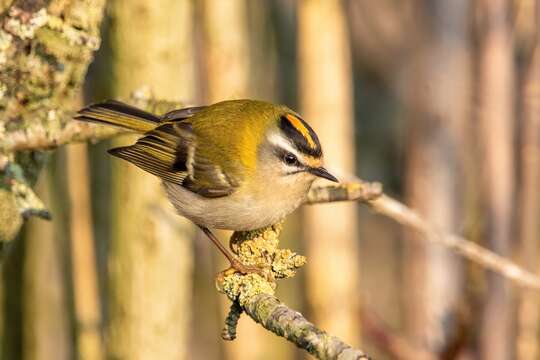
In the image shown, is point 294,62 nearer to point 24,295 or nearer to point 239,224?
point 24,295

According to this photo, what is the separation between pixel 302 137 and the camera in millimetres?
2598

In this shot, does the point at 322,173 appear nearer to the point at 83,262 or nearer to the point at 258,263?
the point at 258,263

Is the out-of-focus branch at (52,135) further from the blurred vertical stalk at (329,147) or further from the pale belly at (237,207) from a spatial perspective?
the blurred vertical stalk at (329,147)

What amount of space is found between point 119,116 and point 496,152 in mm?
1512

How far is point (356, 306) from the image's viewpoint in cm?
346

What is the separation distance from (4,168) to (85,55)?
15.2 inches

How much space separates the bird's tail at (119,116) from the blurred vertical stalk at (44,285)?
0.64 metres

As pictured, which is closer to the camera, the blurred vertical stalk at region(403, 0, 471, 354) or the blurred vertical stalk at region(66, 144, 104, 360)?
the blurred vertical stalk at region(66, 144, 104, 360)

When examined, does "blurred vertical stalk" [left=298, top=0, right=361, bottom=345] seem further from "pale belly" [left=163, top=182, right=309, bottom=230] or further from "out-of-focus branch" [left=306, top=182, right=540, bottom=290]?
"out-of-focus branch" [left=306, top=182, right=540, bottom=290]

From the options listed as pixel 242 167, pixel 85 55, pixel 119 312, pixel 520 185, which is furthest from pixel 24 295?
pixel 520 185

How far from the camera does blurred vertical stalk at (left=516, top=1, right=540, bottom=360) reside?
333cm

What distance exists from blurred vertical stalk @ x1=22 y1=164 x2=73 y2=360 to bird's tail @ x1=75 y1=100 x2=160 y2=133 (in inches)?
25.2

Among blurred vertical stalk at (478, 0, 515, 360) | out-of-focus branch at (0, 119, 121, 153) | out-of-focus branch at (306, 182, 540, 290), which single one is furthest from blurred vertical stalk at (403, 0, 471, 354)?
out-of-focus branch at (0, 119, 121, 153)

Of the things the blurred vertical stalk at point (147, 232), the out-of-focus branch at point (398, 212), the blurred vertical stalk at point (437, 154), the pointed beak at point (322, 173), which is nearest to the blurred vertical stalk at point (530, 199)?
the blurred vertical stalk at point (437, 154)
